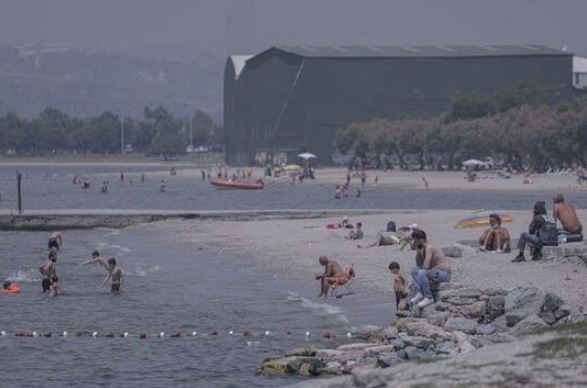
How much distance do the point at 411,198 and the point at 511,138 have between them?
32.3 m

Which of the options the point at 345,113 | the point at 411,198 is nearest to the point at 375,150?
the point at 345,113

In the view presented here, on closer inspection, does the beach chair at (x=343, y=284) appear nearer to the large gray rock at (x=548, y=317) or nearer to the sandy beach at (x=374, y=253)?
the sandy beach at (x=374, y=253)

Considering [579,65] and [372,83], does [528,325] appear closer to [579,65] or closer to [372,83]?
[372,83]

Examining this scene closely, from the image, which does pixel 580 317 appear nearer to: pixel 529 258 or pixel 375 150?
pixel 529 258

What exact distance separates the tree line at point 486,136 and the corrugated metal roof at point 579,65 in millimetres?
19184

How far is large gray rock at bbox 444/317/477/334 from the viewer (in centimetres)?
2142

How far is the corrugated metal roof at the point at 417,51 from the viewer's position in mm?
150625

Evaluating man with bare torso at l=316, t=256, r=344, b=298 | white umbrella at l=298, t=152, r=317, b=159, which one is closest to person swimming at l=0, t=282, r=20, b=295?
man with bare torso at l=316, t=256, r=344, b=298

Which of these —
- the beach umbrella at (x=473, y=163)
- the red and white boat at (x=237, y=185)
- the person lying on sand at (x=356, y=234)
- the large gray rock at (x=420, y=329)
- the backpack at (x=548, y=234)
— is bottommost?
the red and white boat at (x=237, y=185)

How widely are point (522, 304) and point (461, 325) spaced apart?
0.87 meters

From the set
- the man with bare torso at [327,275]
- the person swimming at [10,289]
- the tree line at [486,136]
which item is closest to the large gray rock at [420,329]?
the man with bare torso at [327,275]

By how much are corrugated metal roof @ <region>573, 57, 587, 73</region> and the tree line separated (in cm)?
1918

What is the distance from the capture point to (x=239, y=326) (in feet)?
89.2

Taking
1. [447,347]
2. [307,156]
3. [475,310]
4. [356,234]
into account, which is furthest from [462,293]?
[307,156]
